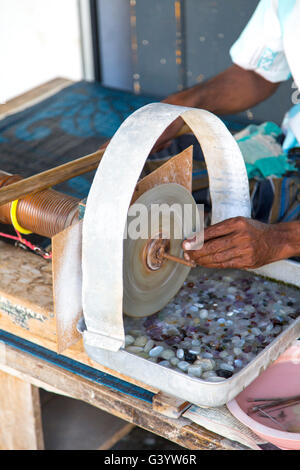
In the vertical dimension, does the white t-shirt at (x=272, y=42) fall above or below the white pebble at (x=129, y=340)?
above

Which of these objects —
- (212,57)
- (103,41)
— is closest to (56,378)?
(212,57)

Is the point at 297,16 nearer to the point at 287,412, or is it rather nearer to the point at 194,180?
the point at 194,180

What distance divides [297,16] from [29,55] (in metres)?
1.92

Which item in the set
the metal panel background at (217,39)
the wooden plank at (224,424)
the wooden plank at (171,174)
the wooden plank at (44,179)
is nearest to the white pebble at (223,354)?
the wooden plank at (224,424)

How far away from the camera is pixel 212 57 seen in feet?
9.68

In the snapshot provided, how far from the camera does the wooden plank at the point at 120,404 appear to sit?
1.18 m

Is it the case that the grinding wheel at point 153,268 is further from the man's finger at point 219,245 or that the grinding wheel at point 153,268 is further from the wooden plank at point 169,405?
the wooden plank at point 169,405

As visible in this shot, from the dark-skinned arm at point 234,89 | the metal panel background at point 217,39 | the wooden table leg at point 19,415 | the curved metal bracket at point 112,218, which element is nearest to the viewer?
the curved metal bracket at point 112,218

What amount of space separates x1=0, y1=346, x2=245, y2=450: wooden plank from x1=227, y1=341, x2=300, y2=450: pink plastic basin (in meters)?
0.06

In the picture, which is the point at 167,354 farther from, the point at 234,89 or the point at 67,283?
the point at 234,89

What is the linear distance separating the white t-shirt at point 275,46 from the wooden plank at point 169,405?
3.07 feet

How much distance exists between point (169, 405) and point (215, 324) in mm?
239

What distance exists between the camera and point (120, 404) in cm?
128

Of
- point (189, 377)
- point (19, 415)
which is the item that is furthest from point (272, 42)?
point (19, 415)
